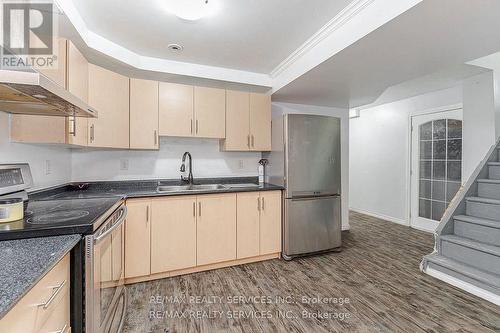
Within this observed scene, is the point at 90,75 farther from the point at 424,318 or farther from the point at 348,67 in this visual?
the point at 424,318

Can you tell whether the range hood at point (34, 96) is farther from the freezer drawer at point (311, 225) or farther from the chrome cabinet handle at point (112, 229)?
the freezer drawer at point (311, 225)

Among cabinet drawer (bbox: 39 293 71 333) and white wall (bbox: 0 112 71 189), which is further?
white wall (bbox: 0 112 71 189)

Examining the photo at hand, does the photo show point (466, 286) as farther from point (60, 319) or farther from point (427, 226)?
point (60, 319)

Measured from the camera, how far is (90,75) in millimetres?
2113

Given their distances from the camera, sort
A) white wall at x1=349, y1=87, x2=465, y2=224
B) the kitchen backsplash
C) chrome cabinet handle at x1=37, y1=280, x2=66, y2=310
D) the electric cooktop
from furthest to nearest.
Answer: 1. white wall at x1=349, y1=87, x2=465, y2=224
2. the kitchen backsplash
3. the electric cooktop
4. chrome cabinet handle at x1=37, y1=280, x2=66, y2=310

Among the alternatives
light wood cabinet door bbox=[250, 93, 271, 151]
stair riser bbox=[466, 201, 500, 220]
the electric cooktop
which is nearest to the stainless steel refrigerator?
light wood cabinet door bbox=[250, 93, 271, 151]

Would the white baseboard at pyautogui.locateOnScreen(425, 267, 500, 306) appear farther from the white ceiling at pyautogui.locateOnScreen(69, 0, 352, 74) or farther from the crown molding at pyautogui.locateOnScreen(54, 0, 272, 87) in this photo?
the crown molding at pyautogui.locateOnScreen(54, 0, 272, 87)

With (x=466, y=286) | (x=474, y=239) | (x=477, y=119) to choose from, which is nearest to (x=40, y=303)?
(x=466, y=286)

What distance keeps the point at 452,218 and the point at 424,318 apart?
141 cm

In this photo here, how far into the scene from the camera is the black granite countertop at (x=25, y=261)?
635 mm

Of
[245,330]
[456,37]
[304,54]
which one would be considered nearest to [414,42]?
[456,37]

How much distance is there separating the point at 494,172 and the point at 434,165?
1165mm

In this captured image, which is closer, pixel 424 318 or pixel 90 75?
pixel 424 318

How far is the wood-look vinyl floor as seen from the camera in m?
1.71
